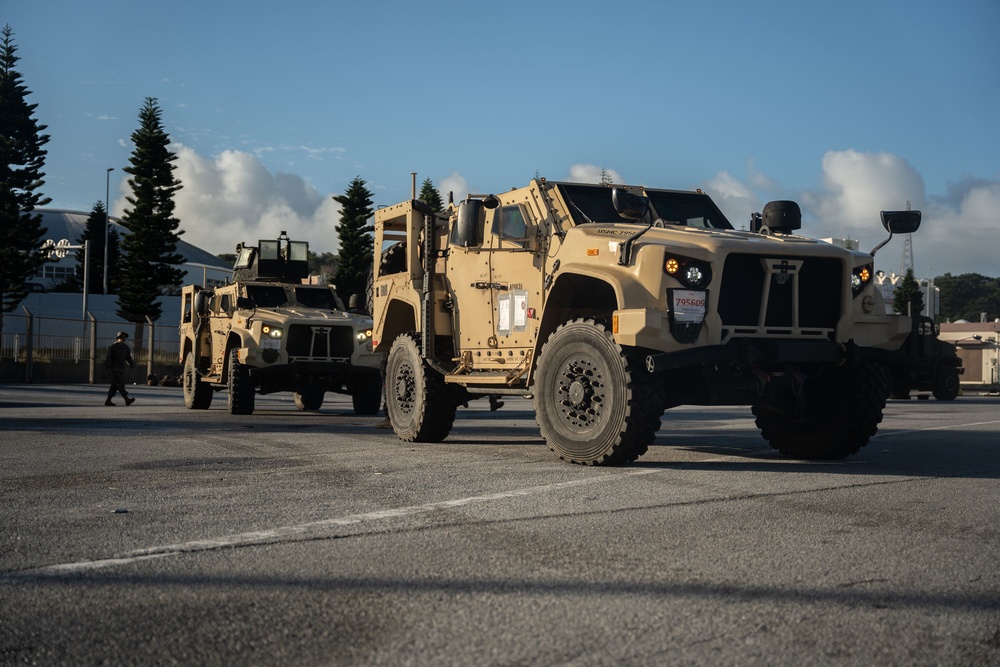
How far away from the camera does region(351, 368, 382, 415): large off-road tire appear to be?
1781 cm

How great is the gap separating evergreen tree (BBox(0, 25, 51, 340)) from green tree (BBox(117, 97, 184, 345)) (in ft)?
15.1

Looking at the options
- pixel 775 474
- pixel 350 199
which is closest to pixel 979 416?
pixel 775 474

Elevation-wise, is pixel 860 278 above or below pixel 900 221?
below

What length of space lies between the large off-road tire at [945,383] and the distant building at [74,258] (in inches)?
2594

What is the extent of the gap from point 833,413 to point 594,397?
242cm

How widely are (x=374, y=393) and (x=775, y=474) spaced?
10.5m

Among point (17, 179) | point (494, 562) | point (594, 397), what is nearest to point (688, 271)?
point (594, 397)

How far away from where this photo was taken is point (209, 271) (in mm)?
98812

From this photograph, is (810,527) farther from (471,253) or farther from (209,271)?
(209,271)

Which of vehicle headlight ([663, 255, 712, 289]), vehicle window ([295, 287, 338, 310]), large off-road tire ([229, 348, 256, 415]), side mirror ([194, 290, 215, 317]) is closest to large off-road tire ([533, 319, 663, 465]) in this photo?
vehicle headlight ([663, 255, 712, 289])

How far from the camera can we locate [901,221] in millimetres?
9164

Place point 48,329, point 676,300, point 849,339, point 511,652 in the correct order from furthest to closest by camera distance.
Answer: point 48,329 < point 849,339 < point 676,300 < point 511,652

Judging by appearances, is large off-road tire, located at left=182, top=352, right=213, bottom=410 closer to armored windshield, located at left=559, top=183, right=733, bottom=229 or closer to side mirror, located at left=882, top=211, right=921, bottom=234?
armored windshield, located at left=559, top=183, right=733, bottom=229

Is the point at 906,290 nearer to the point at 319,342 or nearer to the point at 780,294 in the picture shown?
the point at 319,342
